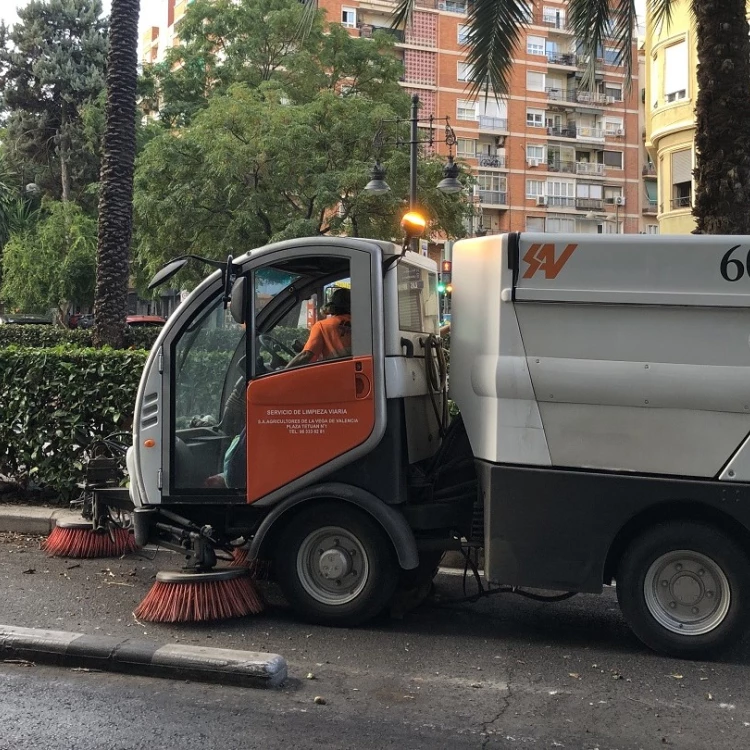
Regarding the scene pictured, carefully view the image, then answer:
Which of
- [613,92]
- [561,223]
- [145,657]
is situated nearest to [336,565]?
[145,657]

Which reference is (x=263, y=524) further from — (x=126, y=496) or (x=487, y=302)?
(x=487, y=302)

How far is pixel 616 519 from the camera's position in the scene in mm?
4852

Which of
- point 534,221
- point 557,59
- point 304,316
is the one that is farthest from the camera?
point 557,59

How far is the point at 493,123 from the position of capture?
61.2 m

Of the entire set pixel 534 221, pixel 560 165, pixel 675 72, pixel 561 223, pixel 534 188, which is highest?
pixel 560 165

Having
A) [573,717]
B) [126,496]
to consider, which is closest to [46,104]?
[126,496]

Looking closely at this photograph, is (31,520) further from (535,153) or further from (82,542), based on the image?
(535,153)

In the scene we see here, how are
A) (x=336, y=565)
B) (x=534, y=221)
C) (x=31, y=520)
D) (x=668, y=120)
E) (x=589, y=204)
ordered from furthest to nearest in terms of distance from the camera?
(x=589, y=204)
(x=534, y=221)
(x=668, y=120)
(x=31, y=520)
(x=336, y=565)

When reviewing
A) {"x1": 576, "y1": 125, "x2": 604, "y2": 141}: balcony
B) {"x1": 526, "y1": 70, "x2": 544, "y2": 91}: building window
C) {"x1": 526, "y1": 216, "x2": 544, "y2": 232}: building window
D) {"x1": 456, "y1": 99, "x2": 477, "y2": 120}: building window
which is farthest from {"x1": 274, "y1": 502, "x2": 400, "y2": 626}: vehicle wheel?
{"x1": 576, "y1": 125, "x2": 604, "y2": 141}: balcony

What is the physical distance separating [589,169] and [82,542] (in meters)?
61.7

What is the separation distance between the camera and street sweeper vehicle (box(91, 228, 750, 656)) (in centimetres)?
477

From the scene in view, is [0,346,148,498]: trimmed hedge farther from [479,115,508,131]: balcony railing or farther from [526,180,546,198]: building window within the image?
[526,180,546,198]: building window

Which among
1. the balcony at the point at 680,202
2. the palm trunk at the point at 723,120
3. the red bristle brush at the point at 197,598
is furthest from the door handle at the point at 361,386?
the balcony at the point at 680,202

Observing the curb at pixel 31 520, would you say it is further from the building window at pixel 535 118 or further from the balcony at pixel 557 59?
the balcony at pixel 557 59
